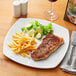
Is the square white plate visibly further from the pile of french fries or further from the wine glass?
the wine glass

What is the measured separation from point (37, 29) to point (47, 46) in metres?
0.28

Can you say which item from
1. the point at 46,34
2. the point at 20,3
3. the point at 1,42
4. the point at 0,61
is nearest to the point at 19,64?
the point at 0,61

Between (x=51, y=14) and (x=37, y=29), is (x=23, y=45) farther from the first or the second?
(x=51, y=14)

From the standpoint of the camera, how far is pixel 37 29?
2168 millimetres

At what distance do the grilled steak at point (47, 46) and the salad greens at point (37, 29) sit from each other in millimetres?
99

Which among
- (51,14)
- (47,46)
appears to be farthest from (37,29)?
(51,14)

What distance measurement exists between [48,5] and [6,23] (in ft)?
2.15

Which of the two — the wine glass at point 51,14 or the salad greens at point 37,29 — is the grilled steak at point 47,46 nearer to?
the salad greens at point 37,29

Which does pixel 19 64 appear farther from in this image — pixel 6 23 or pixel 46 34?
pixel 6 23

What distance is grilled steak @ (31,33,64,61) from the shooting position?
1.90 metres

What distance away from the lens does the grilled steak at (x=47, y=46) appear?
1900 mm

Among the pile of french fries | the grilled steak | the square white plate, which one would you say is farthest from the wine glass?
the pile of french fries

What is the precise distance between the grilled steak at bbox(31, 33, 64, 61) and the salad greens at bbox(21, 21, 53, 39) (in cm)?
10

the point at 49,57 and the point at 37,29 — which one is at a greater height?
the point at 37,29
